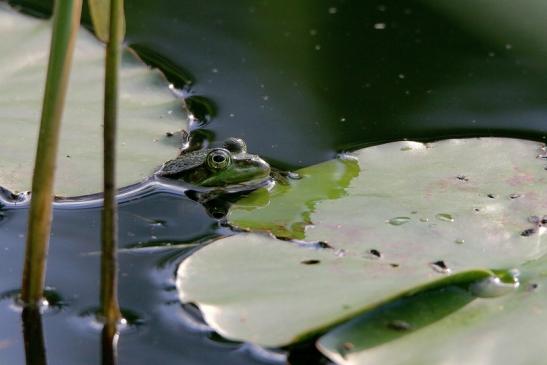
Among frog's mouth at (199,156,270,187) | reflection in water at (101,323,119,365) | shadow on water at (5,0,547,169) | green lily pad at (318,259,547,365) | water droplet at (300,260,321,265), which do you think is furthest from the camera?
shadow on water at (5,0,547,169)

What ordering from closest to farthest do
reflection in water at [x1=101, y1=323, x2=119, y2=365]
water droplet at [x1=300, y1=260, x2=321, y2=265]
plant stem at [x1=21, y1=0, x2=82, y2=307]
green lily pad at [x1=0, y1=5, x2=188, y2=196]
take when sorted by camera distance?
1. plant stem at [x1=21, y1=0, x2=82, y2=307]
2. reflection in water at [x1=101, y1=323, x2=119, y2=365]
3. water droplet at [x1=300, y1=260, x2=321, y2=265]
4. green lily pad at [x1=0, y1=5, x2=188, y2=196]

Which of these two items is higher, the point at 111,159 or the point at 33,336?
the point at 111,159

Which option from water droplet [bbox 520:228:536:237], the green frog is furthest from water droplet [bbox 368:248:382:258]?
the green frog

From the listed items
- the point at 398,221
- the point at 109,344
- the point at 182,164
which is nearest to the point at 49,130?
the point at 109,344

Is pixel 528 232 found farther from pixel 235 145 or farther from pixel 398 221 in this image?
pixel 235 145

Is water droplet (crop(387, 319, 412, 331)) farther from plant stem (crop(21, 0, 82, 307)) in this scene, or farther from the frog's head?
the frog's head

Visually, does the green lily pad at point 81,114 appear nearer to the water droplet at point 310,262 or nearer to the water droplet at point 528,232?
Answer: the water droplet at point 310,262
